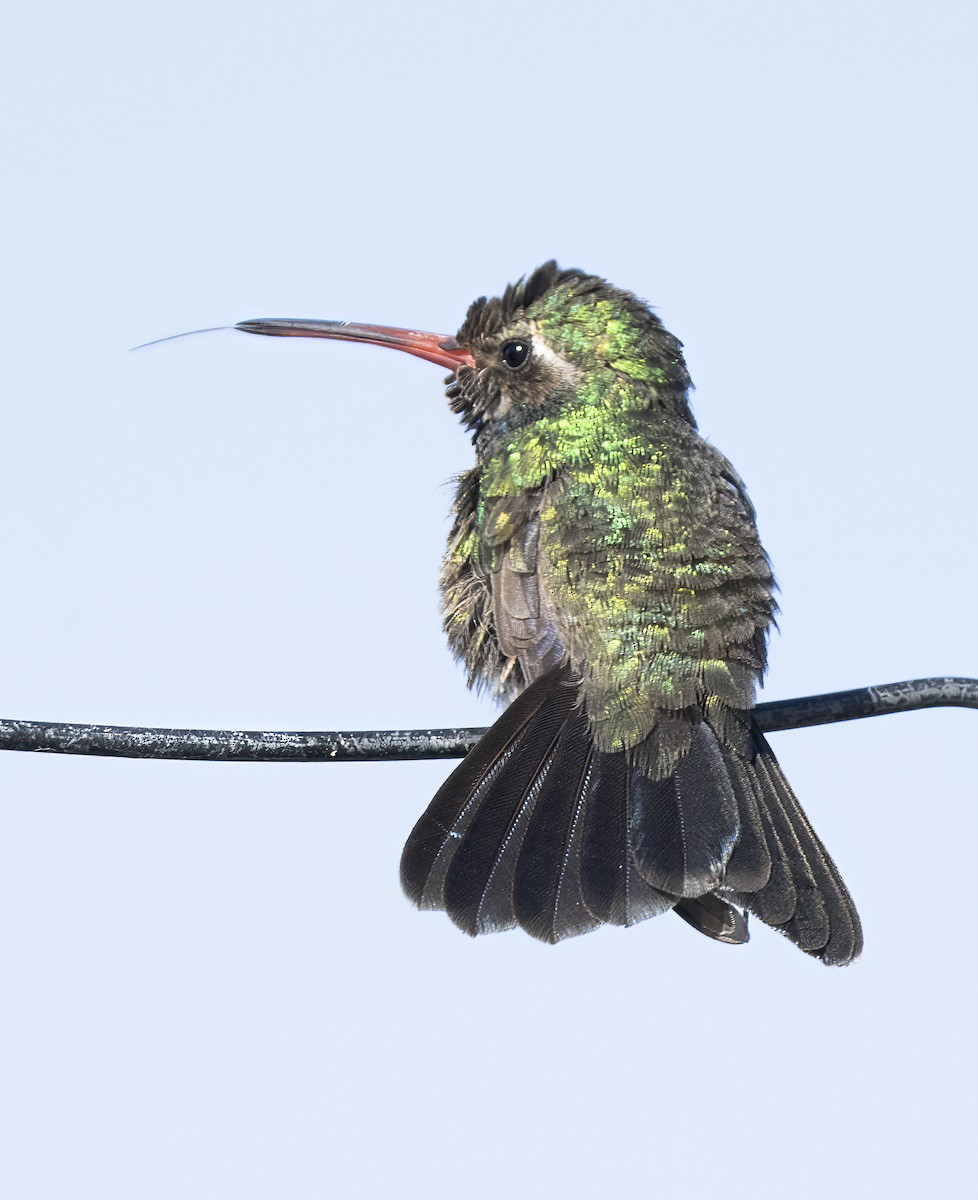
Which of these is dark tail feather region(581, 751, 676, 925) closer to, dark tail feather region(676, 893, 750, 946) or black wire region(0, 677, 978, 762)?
dark tail feather region(676, 893, 750, 946)

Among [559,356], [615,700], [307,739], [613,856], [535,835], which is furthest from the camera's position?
[559,356]

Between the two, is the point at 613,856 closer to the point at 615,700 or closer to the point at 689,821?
the point at 689,821

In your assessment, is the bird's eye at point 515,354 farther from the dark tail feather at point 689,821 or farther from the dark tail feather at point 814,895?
the dark tail feather at point 814,895

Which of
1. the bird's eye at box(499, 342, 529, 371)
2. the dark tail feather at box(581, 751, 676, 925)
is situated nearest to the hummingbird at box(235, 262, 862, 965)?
the dark tail feather at box(581, 751, 676, 925)

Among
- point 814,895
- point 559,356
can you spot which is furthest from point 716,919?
point 559,356

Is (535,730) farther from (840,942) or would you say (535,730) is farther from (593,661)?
(840,942)

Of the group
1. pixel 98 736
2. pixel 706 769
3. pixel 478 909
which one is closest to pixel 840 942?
pixel 706 769
